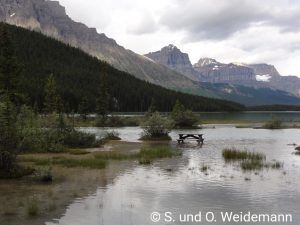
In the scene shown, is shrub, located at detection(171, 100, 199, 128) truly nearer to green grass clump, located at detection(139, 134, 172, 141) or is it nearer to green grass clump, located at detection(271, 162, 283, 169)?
green grass clump, located at detection(139, 134, 172, 141)

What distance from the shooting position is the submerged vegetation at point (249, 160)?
36156 mm

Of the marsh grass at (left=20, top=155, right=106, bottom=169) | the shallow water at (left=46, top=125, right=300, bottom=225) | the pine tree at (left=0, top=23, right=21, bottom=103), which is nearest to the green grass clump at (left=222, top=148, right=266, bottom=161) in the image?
the shallow water at (left=46, top=125, right=300, bottom=225)

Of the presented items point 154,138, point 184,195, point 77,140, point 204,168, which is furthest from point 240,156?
point 154,138

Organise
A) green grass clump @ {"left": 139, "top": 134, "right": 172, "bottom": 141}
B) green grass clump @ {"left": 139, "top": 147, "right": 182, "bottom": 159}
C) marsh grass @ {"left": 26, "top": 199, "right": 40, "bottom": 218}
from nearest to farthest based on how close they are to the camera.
Result: marsh grass @ {"left": 26, "top": 199, "right": 40, "bottom": 218}, green grass clump @ {"left": 139, "top": 147, "right": 182, "bottom": 159}, green grass clump @ {"left": 139, "top": 134, "right": 172, "bottom": 141}

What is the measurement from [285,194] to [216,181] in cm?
536

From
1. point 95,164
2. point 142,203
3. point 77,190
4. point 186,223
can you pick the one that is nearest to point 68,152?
point 95,164

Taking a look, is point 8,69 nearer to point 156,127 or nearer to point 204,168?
point 156,127

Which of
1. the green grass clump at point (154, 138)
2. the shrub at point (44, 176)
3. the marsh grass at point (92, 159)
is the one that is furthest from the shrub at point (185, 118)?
the shrub at point (44, 176)

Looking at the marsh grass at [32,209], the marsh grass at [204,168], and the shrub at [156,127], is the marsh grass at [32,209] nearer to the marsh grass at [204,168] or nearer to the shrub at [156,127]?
the marsh grass at [204,168]

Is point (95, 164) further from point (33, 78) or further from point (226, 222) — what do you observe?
Result: point (33, 78)

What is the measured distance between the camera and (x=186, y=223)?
18938 millimetres

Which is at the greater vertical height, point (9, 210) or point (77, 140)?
point (77, 140)

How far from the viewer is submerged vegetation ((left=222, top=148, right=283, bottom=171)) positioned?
36.2m

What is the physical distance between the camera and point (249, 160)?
4009cm
